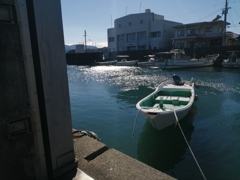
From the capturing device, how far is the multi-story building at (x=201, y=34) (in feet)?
143

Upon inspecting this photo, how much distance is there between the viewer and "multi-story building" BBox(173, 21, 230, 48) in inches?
1718

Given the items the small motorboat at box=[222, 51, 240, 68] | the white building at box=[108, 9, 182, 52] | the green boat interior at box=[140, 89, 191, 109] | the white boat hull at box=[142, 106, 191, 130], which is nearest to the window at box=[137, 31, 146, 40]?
the white building at box=[108, 9, 182, 52]

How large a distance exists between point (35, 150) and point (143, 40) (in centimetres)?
5729

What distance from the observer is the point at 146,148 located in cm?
628

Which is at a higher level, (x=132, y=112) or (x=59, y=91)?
(x=59, y=91)

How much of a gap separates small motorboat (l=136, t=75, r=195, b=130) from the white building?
4433cm

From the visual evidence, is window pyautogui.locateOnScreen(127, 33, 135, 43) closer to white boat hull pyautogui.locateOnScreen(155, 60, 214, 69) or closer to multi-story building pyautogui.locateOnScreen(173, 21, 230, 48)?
multi-story building pyautogui.locateOnScreen(173, 21, 230, 48)

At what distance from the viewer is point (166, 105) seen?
25.8ft

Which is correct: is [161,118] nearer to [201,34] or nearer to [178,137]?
[178,137]

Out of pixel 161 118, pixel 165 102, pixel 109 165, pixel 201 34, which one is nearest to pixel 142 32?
pixel 201 34

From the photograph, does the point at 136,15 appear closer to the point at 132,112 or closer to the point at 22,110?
the point at 132,112

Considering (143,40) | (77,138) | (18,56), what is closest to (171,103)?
(77,138)

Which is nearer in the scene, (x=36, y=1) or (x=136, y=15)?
(x=36, y=1)

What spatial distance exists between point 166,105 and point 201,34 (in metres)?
43.1
